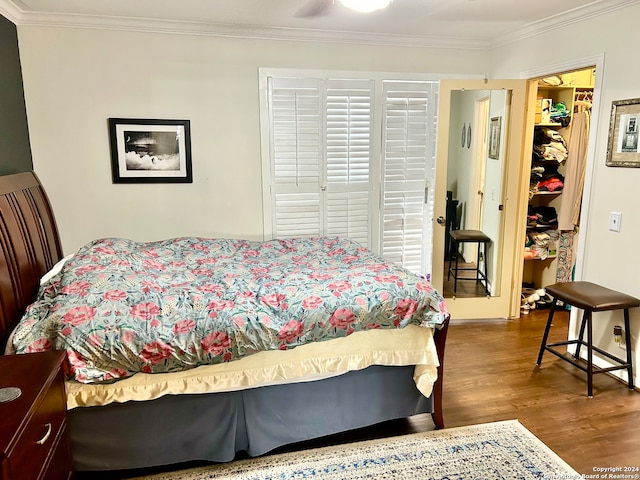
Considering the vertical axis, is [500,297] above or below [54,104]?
below

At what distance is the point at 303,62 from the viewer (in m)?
3.90

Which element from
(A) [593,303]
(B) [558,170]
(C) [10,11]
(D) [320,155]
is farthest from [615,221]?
(C) [10,11]

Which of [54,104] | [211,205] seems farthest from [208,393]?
[54,104]

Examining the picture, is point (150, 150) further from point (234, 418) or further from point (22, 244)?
point (234, 418)

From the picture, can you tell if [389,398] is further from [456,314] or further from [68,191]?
[68,191]

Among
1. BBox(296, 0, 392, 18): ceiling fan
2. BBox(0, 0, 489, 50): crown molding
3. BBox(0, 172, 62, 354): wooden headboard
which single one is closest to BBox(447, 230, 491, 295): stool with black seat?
BBox(0, 0, 489, 50): crown molding

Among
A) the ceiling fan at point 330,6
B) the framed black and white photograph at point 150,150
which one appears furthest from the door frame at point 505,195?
the framed black and white photograph at point 150,150

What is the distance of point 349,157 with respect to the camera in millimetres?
4137

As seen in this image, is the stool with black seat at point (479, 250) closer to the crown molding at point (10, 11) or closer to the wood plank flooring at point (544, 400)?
the wood plank flooring at point (544, 400)

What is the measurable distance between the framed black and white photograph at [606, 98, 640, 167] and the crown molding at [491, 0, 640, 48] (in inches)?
24.5

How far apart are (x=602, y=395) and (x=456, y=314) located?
4.58ft

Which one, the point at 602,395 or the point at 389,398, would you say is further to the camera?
the point at 602,395

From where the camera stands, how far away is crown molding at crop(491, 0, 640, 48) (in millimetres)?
2941

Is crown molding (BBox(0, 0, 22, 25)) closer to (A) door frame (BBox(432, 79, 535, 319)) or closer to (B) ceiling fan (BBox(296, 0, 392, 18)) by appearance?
(B) ceiling fan (BBox(296, 0, 392, 18))
